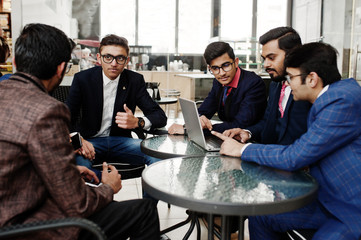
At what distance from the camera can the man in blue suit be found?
142 cm

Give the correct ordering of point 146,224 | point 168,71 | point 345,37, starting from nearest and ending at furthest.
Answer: point 146,224
point 345,37
point 168,71

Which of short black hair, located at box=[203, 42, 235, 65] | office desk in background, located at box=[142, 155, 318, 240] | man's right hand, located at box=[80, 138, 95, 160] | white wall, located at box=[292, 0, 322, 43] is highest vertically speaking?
white wall, located at box=[292, 0, 322, 43]

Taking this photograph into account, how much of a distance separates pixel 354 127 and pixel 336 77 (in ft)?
0.81

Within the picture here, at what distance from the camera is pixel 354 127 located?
143 centimetres

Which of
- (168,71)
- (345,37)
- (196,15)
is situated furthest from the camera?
(196,15)

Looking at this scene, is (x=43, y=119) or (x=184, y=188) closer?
(x=43, y=119)

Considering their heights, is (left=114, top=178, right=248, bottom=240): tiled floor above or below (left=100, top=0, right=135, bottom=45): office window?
below

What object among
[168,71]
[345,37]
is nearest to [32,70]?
[345,37]

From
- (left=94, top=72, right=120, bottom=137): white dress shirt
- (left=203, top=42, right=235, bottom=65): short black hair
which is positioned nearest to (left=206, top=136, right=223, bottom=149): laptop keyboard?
(left=203, top=42, right=235, bottom=65): short black hair

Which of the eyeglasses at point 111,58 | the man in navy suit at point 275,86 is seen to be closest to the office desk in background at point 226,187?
the man in navy suit at point 275,86

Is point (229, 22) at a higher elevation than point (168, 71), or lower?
higher

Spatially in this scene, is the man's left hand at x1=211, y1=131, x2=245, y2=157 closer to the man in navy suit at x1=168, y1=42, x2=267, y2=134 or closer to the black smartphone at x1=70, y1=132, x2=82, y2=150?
the man in navy suit at x1=168, y1=42, x2=267, y2=134

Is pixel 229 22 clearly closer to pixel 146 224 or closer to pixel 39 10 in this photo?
pixel 39 10

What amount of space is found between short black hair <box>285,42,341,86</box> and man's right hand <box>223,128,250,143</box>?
68cm
